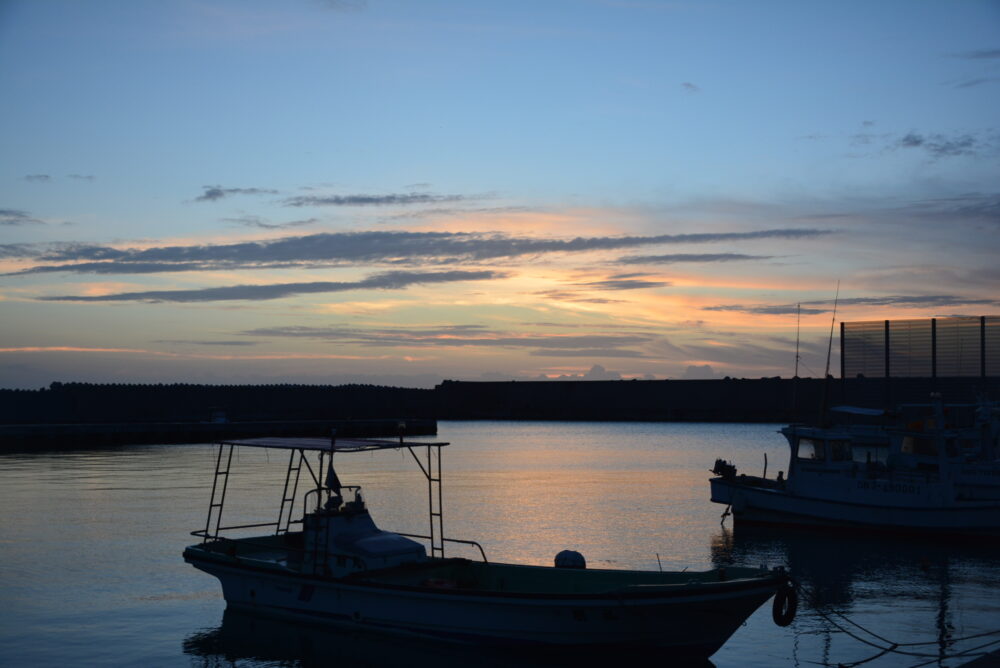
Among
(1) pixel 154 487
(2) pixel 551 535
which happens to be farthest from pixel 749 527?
(1) pixel 154 487

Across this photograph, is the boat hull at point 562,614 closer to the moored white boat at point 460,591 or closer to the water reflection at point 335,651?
the moored white boat at point 460,591

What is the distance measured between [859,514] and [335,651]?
2182cm

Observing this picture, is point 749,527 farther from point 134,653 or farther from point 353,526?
point 134,653

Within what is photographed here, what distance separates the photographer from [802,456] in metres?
35.8

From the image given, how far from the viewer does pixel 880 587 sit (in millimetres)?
26375

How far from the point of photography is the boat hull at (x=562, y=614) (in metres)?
17.0

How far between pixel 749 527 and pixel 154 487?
1274 inches

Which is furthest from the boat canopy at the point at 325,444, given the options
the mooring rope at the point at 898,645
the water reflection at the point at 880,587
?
the water reflection at the point at 880,587

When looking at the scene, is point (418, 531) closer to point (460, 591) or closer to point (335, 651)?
point (335, 651)

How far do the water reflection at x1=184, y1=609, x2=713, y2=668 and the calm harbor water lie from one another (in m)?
0.05

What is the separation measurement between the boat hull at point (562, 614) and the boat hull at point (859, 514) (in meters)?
18.4

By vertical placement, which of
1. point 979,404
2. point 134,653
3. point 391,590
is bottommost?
point 134,653

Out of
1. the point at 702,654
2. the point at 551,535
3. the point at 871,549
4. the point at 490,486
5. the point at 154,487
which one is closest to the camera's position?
the point at 702,654

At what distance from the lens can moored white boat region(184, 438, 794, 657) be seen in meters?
17.1
